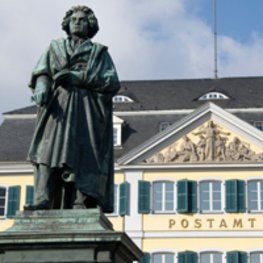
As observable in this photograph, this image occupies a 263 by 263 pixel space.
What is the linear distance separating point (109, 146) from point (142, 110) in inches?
1243

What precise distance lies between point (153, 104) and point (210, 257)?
28.0 feet

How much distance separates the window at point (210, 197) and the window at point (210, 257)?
179 cm

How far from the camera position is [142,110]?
39.0 metres

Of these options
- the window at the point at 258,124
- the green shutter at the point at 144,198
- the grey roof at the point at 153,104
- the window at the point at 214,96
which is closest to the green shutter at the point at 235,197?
the green shutter at the point at 144,198

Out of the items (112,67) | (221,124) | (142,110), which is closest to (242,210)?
(221,124)

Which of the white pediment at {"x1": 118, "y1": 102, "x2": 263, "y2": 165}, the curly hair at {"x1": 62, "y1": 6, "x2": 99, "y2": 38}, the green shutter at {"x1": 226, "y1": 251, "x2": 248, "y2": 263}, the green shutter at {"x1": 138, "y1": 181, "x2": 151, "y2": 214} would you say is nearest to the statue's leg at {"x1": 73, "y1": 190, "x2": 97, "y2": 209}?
the curly hair at {"x1": 62, "y1": 6, "x2": 99, "y2": 38}

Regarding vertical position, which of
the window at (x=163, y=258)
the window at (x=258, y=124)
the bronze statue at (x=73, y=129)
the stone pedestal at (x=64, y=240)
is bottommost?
the stone pedestal at (x=64, y=240)

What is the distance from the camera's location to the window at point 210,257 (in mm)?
34281

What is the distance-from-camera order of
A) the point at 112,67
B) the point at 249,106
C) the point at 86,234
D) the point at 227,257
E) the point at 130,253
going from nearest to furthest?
the point at 86,234 < the point at 130,253 < the point at 112,67 < the point at 227,257 < the point at 249,106

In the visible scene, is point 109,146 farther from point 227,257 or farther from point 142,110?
point 142,110

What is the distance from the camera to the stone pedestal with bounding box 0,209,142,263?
6.58 m

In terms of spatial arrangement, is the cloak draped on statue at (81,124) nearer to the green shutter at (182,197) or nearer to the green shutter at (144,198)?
the green shutter at (182,197)

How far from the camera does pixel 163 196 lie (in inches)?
1388

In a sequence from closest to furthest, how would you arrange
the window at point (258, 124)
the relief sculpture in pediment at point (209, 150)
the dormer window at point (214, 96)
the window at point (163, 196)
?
the window at point (163, 196) → the relief sculpture in pediment at point (209, 150) → the window at point (258, 124) → the dormer window at point (214, 96)
